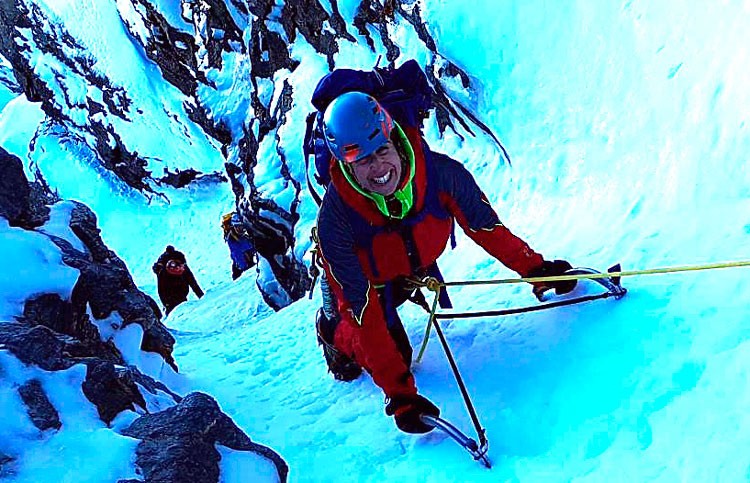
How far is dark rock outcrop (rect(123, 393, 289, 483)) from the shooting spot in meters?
1.97

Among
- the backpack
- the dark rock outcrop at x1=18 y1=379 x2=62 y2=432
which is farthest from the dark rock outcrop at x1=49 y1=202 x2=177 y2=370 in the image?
the backpack

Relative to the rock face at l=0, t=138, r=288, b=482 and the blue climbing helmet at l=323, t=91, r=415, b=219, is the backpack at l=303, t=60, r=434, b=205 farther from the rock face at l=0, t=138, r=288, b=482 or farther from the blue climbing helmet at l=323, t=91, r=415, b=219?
the rock face at l=0, t=138, r=288, b=482

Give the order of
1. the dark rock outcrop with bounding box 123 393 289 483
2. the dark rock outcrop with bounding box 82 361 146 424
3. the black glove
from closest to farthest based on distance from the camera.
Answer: the dark rock outcrop with bounding box 123 393 289 483 → the dark rock outcrop with bounding box 82 361 146 424 → the black glove

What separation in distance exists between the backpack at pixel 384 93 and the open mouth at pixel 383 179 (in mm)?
358

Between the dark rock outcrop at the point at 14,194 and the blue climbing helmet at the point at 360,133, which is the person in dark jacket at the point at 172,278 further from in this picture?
the blue climbing helmet at the point at 360,133

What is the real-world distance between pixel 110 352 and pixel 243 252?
996cm

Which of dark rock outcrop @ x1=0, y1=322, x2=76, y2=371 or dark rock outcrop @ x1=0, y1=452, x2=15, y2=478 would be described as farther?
dark rock outcrop @ x1=0, y1=322, x2=76, y2=371

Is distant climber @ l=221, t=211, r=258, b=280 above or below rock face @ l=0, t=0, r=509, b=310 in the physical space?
below

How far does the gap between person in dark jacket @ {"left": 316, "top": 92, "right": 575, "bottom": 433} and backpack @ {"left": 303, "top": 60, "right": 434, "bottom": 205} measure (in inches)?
4.0

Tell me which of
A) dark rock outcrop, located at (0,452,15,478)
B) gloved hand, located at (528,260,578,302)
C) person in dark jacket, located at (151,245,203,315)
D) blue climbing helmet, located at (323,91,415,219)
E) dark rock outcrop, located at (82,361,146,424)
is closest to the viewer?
dark rock outcrop, located at (0,452,15,478)

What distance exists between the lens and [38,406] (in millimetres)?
2133

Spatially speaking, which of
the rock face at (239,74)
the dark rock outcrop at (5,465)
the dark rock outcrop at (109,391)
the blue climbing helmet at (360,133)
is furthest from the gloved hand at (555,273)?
the rock face at (239,74)

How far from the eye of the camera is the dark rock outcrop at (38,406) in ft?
6.80

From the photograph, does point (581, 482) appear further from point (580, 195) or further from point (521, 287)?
point (580, 195)
